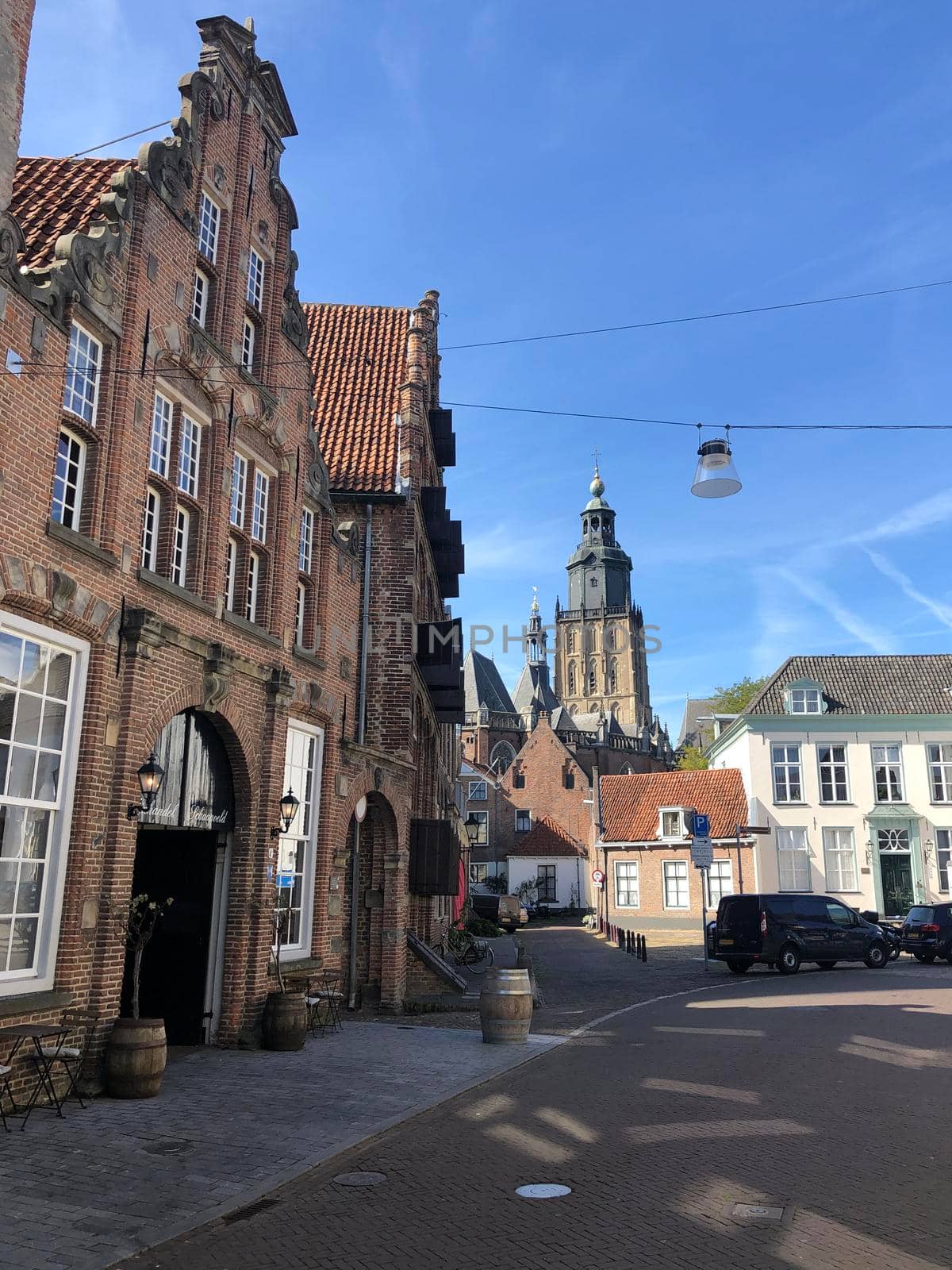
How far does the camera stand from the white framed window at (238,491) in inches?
521

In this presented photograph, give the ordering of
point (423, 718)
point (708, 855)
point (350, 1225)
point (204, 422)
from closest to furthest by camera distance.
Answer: point (350, 1225) → point (204, 422) → point (423, 718) → point (708, 855)

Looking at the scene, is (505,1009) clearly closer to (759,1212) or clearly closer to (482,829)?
(759,1212)

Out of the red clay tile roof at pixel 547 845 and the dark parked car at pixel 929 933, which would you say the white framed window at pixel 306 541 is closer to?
the dark parked car at pixel 929 933

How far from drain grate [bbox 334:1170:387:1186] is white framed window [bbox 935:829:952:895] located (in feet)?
114

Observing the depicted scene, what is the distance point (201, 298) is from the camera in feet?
42.3

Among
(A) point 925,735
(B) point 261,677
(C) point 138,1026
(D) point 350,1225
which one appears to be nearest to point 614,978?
(B) point 261,677

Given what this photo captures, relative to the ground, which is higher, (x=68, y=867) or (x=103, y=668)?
(x=103, y=668)

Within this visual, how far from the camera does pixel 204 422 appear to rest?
1246cm

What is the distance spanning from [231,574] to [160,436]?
232cm

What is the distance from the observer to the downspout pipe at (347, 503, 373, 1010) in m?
16.3

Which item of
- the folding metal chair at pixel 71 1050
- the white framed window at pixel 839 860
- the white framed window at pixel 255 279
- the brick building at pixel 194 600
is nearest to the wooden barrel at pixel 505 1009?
the brick building at pixel 194 600

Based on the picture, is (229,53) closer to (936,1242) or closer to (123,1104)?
(123,1104)

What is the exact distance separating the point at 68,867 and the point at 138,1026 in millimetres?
1618

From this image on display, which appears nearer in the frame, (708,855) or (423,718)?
(423,718)
